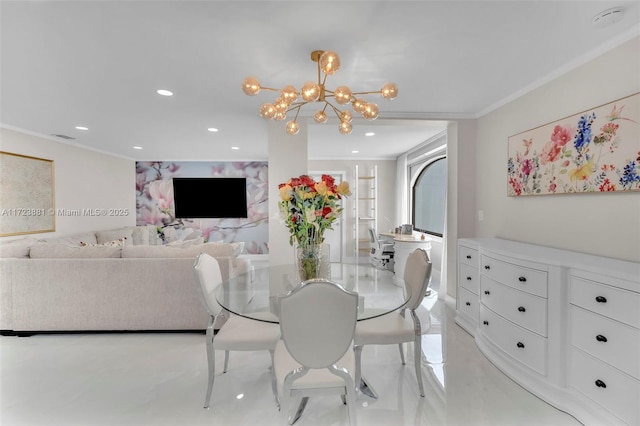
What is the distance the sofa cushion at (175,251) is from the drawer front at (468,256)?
2.47m

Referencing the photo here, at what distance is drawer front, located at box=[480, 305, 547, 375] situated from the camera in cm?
196

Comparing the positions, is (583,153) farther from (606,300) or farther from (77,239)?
(77,239)

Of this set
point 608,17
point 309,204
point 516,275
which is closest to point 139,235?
point 309,204

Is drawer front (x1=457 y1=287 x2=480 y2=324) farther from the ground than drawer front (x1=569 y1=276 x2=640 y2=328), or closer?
closer

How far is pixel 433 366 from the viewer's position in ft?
7.59

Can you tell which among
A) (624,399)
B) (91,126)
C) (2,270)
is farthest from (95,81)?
(624,399)

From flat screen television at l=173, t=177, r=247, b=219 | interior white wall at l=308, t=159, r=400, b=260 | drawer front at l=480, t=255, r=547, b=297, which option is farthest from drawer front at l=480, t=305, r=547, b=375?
flat screen television at l=173, t=177, r=247, b=219

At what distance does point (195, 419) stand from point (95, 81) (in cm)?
277

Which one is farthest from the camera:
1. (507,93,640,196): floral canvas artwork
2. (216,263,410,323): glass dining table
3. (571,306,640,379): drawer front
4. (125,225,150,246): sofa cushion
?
(125,225,150,246): sofa cushion

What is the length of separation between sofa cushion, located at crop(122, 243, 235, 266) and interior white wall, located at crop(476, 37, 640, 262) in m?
2.94

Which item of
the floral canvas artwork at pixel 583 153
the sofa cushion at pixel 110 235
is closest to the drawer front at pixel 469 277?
the floral canvas artwork at pixel 583 153

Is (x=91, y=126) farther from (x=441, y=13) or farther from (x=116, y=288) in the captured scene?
(x=441, y=13)

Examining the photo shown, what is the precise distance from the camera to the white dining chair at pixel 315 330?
1288mm

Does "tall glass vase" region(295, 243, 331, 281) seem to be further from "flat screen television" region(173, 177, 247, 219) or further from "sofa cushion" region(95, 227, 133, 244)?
"flat screen television" region(173, 177, 247, 219)
